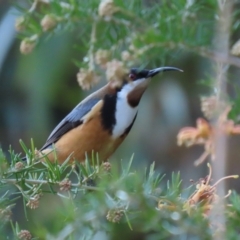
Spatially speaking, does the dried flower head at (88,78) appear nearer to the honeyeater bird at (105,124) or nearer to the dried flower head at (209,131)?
the dried flower head at (209,131)

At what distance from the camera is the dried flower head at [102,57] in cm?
62

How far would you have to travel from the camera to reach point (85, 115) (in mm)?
1931

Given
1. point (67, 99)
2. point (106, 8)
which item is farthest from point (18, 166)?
point (67, 99)

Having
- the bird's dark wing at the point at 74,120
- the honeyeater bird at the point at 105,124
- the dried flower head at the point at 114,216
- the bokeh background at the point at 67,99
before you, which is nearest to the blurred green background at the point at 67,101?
the bokeh background at the point at 67,99

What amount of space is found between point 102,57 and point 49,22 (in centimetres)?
8

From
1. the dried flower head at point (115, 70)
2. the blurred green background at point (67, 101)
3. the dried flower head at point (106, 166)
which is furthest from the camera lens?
the blurred green background at point (67, 101)

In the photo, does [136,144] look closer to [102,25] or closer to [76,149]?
[76,149]

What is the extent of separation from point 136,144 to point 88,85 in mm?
2349

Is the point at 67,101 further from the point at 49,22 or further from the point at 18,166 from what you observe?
the point at 49,22

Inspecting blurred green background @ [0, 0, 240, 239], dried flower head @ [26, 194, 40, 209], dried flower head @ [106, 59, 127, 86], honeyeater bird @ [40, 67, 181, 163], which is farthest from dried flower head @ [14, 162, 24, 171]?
blurred green background @ [0, 0, 240, 239]

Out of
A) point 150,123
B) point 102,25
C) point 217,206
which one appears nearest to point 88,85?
point 102,25

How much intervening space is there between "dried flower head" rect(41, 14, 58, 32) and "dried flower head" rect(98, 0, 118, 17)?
0.05 m

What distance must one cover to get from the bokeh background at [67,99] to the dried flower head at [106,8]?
2103 millimetres

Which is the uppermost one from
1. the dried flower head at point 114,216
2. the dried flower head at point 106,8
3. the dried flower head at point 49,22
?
the dried flower head at point 106,8
